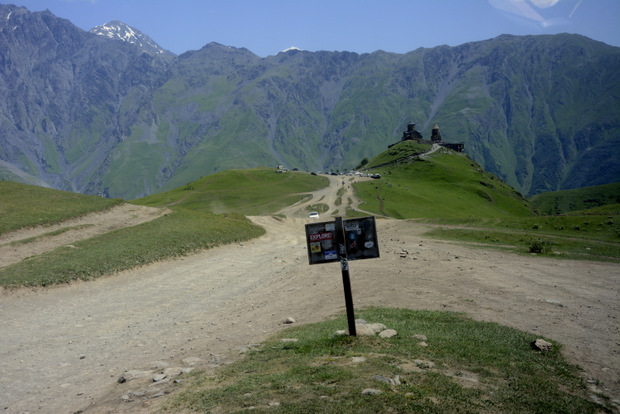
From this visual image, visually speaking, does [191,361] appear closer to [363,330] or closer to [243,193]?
[363,330]

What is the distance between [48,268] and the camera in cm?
2778

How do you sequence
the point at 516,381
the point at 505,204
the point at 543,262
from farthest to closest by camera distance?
the point at 505,204
the point at 543,262
the point at 516,381

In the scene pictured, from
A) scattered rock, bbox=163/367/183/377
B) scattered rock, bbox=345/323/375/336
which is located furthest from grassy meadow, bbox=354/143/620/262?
scattered rock, bbox=163/367/183/377

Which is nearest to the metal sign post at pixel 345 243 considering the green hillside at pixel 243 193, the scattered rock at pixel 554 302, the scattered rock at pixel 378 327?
the scattered rock at pixel 378 327

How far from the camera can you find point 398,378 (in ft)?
32.8

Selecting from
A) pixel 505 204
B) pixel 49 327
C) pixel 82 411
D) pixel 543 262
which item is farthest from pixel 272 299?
pixel 505 204

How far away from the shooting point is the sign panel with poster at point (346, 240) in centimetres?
1327

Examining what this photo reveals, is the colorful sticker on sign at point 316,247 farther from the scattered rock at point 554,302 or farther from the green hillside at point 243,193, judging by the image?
the green hillside at point 243,193

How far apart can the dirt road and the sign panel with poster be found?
490 centimetres

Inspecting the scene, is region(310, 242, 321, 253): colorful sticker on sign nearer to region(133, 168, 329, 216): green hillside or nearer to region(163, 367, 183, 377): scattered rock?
region(163, 367, 183, 377): scattered rock

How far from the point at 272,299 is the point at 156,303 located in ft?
23.4

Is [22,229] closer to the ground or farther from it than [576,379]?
farther from it

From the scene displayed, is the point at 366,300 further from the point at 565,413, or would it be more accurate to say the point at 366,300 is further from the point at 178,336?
the point at 565,413

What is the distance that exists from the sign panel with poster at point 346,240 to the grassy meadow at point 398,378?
2.80m
